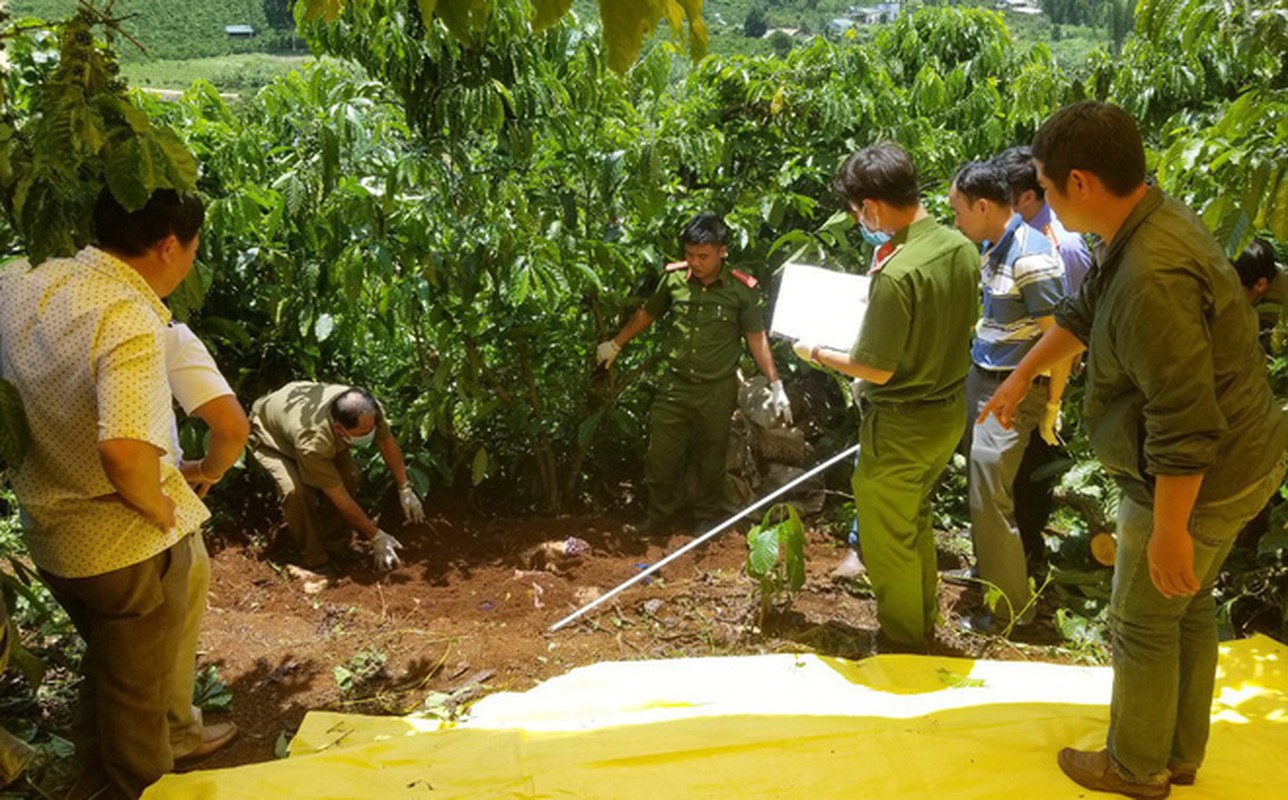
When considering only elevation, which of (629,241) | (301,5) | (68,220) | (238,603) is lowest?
(238,603)

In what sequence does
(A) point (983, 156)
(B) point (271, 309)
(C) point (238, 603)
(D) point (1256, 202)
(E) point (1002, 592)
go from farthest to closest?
→ 1. (A) point (983, 156)
2. (B) point (271, 309)
3. (C) point (238, 603)
4. (E) point (1002, 592)
5. (D) point (1256, 202)

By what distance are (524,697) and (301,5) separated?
242cm

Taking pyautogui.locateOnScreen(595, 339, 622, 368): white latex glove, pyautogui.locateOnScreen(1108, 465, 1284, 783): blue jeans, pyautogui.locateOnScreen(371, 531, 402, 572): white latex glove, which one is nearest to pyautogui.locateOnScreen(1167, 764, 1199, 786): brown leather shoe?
pyautogui.locateOnScreen(1108, 465, 1284, 783): blue jeans

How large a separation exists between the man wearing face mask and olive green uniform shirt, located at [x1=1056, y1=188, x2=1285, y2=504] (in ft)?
9.21

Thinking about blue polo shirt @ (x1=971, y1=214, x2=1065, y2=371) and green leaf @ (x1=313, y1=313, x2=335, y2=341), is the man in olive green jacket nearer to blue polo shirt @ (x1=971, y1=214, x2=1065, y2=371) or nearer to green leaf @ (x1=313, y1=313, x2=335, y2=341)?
blue polo shirt @ (x1=971, y1=214, x2=1065, y2=371)

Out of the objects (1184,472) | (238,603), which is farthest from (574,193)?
(1184,472)

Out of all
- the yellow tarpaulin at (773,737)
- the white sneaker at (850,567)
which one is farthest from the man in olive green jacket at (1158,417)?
the white sneaker at (850,567)

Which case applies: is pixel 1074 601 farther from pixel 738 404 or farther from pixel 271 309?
pixel 271 309

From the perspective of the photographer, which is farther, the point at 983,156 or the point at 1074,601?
the point at 983,156

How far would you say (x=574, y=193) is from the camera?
14.1ft

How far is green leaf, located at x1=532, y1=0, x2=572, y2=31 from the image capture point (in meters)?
1.24

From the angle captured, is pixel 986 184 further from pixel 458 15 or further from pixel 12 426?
pixel 12 426

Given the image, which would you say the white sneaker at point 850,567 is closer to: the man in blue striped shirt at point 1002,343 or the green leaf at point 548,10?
the man in blue striped shirt at point 1002,343

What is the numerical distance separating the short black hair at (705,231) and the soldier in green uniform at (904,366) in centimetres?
113
